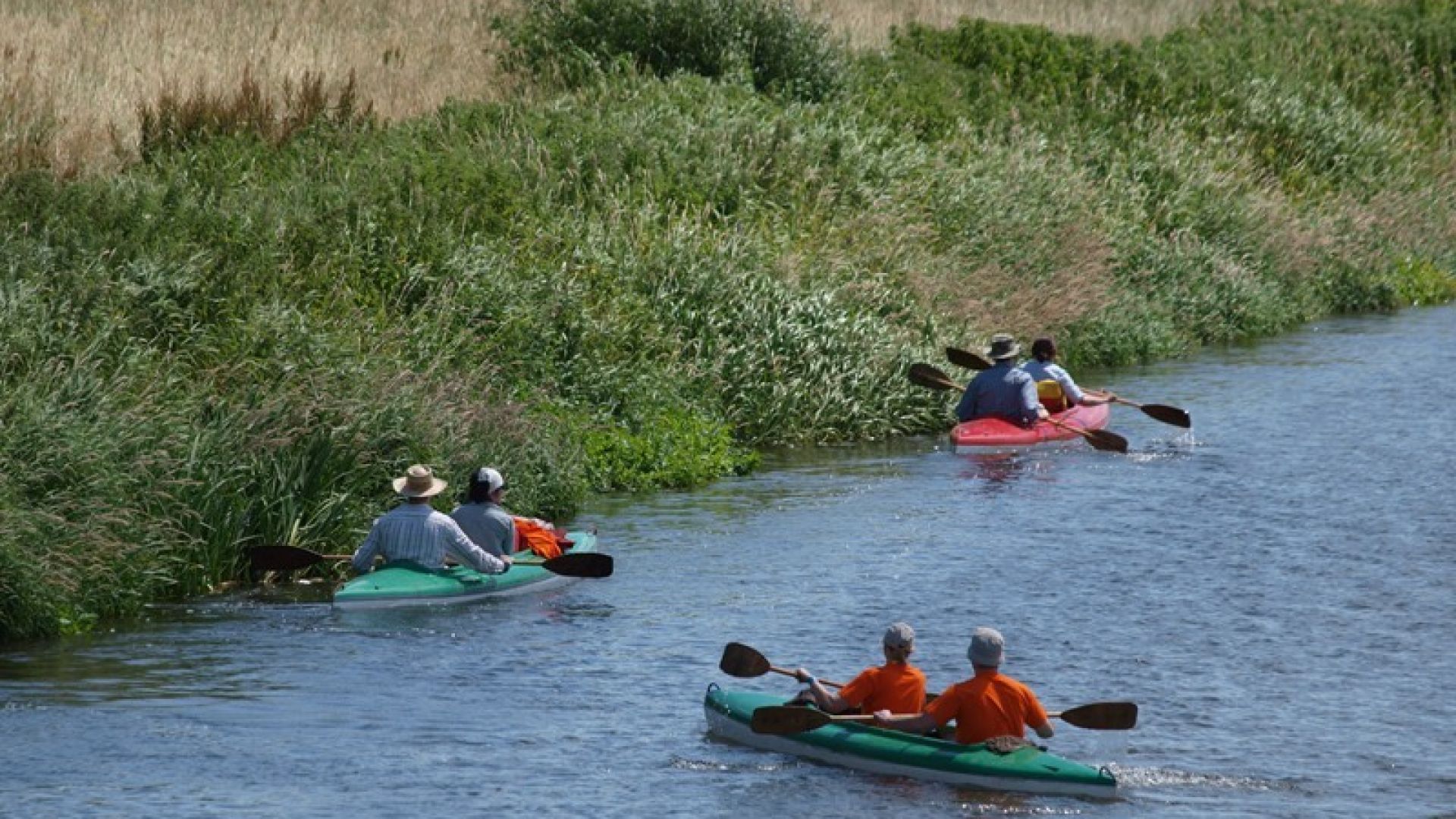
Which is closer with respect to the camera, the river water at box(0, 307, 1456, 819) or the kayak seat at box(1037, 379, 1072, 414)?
the river water at box(0, 307, 1456, 819)

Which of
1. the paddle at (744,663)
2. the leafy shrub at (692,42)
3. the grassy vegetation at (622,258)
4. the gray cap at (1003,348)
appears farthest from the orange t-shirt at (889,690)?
the leafy shrub at (692,42)

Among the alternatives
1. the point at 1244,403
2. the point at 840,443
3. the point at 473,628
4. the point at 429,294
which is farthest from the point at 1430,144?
the point at 473,628

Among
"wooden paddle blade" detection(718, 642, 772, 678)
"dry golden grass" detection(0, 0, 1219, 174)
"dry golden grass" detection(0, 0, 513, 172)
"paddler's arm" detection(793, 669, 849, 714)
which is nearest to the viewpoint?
"paddler's arm" detection(793, 669, 849, 714)

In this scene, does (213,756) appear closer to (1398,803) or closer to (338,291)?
(1398,803)

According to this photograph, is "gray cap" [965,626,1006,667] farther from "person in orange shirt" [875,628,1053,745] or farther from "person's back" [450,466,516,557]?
"person's back" [450,466,516,557]

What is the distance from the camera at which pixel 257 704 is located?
15047mm

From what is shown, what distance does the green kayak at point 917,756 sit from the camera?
13.4m

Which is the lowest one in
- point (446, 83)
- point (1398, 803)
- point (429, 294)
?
point (1398, 803)

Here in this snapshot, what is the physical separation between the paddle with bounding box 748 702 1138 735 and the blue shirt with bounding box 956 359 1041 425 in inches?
430

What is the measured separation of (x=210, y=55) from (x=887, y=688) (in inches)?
764

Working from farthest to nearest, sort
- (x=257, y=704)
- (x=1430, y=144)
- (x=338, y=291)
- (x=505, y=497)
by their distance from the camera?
(x=1430, y=144)
(x=338, y=291)
(x=505, y=497)
(x=257, y=704)

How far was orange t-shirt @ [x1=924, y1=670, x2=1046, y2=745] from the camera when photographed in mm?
13750

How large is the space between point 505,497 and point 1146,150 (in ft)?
60.9

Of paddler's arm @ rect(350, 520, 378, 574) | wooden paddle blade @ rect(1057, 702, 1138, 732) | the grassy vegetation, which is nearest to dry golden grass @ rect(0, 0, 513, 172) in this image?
the grassy vegetation
